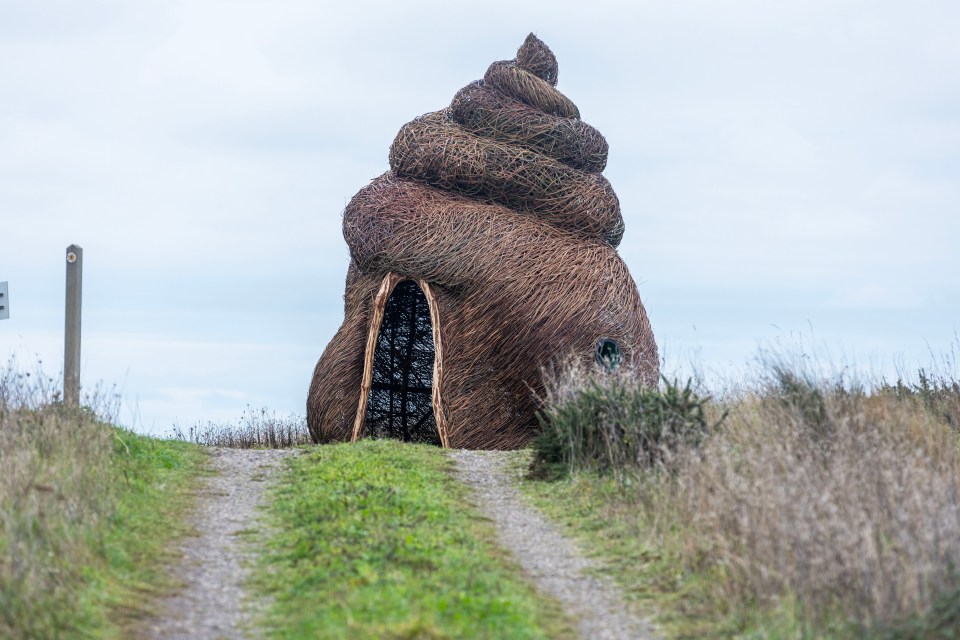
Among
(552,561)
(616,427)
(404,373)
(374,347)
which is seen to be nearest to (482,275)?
(374,347)

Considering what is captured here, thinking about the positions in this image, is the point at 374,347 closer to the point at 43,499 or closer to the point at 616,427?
the point at 616,427

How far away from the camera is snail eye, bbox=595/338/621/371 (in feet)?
49.0

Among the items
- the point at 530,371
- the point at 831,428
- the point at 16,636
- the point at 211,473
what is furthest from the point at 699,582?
the point at 530,371

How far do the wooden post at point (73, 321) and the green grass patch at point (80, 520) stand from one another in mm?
878

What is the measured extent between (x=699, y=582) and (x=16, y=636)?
4420 mm

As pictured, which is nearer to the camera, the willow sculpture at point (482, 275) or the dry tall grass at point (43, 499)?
the dry tall grass at point (43, 499)

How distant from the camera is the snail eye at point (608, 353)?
14945 millimetres

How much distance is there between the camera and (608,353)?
15.1m

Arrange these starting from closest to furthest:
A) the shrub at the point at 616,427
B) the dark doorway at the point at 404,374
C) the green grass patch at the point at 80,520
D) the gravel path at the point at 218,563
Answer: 1. the green grass patch at the point at 80,520
2. the gravel path at the point at 218,563
3. the shrub at the point at 616,427
4. the dark doorway at the point at 404,374

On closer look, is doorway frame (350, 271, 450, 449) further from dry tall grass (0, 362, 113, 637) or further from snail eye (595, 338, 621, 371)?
dry tall grass (0, 362, 113, 637)

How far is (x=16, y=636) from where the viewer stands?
6148mm

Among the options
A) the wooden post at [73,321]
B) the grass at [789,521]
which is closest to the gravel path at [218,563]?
the wooden post at [73,321]

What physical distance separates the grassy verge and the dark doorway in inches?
227

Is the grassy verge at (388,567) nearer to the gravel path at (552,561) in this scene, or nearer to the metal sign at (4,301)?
the gravel path at (552,561)
